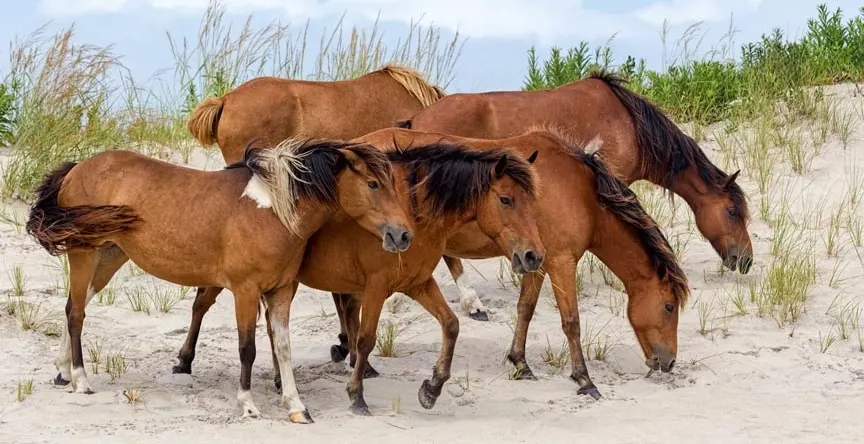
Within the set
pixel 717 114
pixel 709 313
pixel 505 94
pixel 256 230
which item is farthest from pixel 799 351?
pixel 717 114

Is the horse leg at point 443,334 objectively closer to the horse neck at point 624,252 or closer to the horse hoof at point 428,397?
the horse hoof at point 428,397

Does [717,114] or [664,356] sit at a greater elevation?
[717,114]

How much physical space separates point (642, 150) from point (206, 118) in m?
2.91

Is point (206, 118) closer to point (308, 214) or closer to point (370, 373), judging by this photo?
point (370, 373)

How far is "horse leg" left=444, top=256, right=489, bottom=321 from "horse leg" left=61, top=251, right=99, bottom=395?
8.95ft

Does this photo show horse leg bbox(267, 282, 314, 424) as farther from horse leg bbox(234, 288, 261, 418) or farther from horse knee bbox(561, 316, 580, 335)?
horse knee bbox(561, 316, 580, 335)

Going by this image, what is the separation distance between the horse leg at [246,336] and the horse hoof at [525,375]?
1682 millimetres

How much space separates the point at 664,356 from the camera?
23.7ft

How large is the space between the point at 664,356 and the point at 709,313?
3.89ft

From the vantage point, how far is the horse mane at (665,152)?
8484 millimetres

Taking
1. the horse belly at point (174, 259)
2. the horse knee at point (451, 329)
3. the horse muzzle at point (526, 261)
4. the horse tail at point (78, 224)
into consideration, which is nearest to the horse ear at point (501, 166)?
the horse muzzle at point (526, 261)

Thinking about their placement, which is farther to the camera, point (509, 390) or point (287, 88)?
point (287, 88)

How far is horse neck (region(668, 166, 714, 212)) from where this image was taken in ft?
28.1

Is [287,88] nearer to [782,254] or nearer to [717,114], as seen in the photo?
[782,254]
